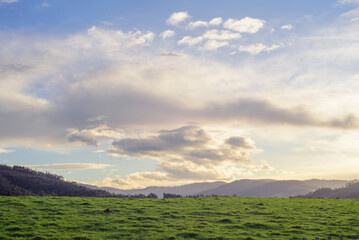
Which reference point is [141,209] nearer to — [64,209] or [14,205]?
[64,209]

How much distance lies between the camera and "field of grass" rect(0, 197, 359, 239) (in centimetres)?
2594

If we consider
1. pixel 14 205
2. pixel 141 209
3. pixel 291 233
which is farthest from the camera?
pixel 141 209

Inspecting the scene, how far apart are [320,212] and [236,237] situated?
19552 millimetres

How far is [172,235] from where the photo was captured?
25703 millimetres

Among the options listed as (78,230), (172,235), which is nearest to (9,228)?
(78,230)

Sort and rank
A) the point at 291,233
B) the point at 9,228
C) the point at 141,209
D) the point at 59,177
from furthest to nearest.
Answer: the point at 59,177 → the point at 141,209 → the point at 291,233 → the point at 9,228

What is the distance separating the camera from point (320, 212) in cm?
4047

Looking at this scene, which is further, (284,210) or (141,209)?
(284,210)

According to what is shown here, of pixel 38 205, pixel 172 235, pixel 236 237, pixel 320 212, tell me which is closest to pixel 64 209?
pixel 38 205

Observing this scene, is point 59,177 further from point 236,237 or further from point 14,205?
point 236,237

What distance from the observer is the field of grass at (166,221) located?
85.1ft

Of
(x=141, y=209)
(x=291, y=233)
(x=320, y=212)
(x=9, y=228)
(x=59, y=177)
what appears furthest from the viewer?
(x=59, y=177)

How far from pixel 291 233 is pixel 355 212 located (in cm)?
1711

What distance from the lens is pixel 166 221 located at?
3141 centimetres
